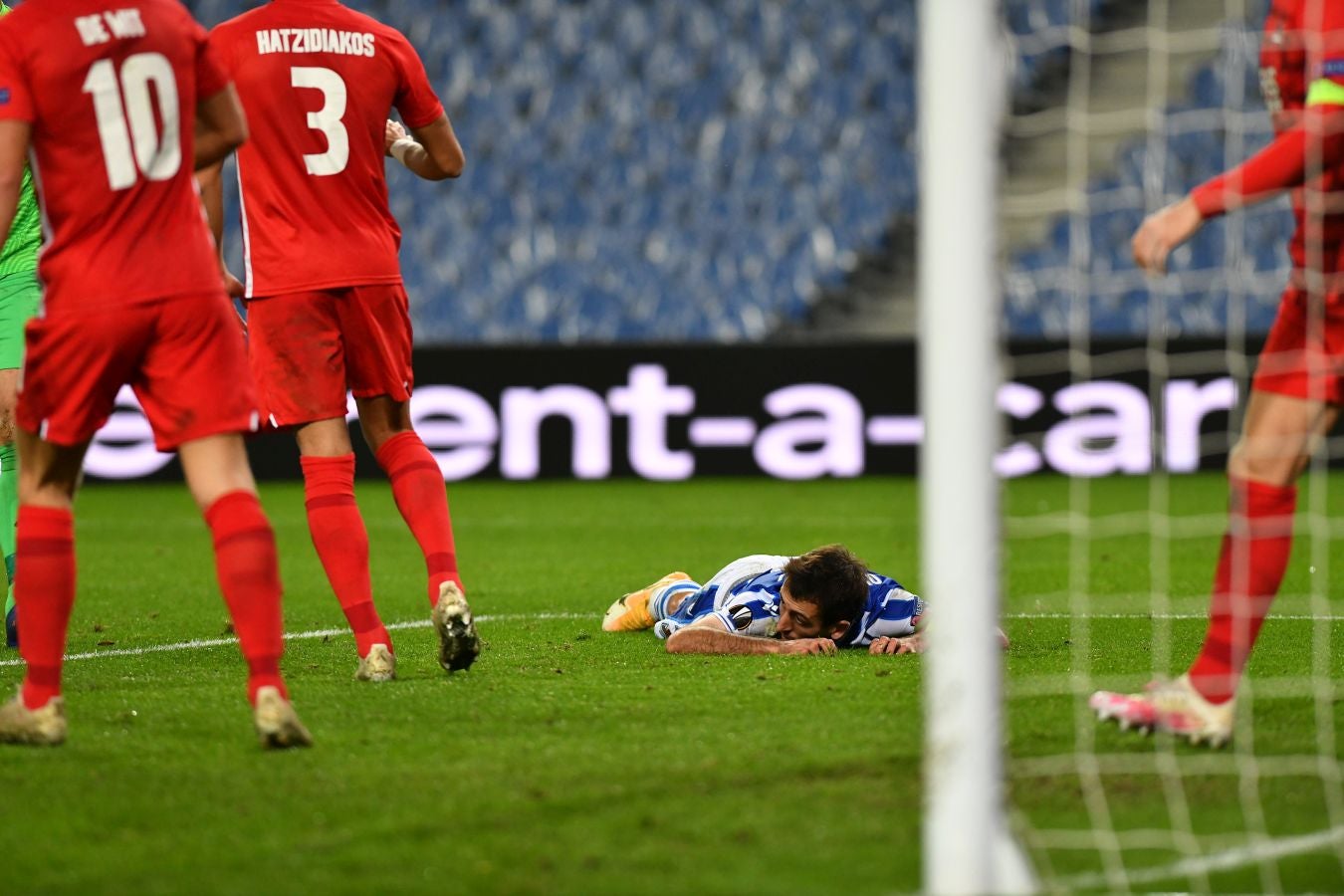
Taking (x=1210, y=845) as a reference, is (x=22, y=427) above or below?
above

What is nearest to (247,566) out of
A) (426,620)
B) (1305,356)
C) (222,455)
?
(222,455)

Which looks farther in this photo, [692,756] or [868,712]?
[868,712]

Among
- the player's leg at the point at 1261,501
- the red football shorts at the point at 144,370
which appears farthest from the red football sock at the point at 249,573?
the player's leg at the point at 1261,501

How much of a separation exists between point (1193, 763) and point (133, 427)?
8665 millimetres

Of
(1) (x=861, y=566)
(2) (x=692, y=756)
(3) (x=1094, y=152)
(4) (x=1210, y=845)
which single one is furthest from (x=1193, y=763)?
(3) (x=1094, y=152)

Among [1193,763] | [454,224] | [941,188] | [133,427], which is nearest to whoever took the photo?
[941,188]

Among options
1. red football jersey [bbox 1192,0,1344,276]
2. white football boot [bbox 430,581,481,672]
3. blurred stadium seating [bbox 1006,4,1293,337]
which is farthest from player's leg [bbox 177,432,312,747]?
blurred stadium seating [bbox 1006,4,1293,337]

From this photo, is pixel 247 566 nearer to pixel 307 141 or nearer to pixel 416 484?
pixel 416 484

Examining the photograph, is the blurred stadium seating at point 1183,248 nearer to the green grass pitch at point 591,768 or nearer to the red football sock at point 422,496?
the green grass pitch at point 591,768

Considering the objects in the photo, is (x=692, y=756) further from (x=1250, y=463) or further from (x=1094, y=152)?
(x=1094, y=152)

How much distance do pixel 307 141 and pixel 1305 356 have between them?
2.33 m

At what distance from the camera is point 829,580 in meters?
4.42

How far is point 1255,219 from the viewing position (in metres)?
12.9

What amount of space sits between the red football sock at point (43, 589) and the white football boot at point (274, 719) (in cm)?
44
